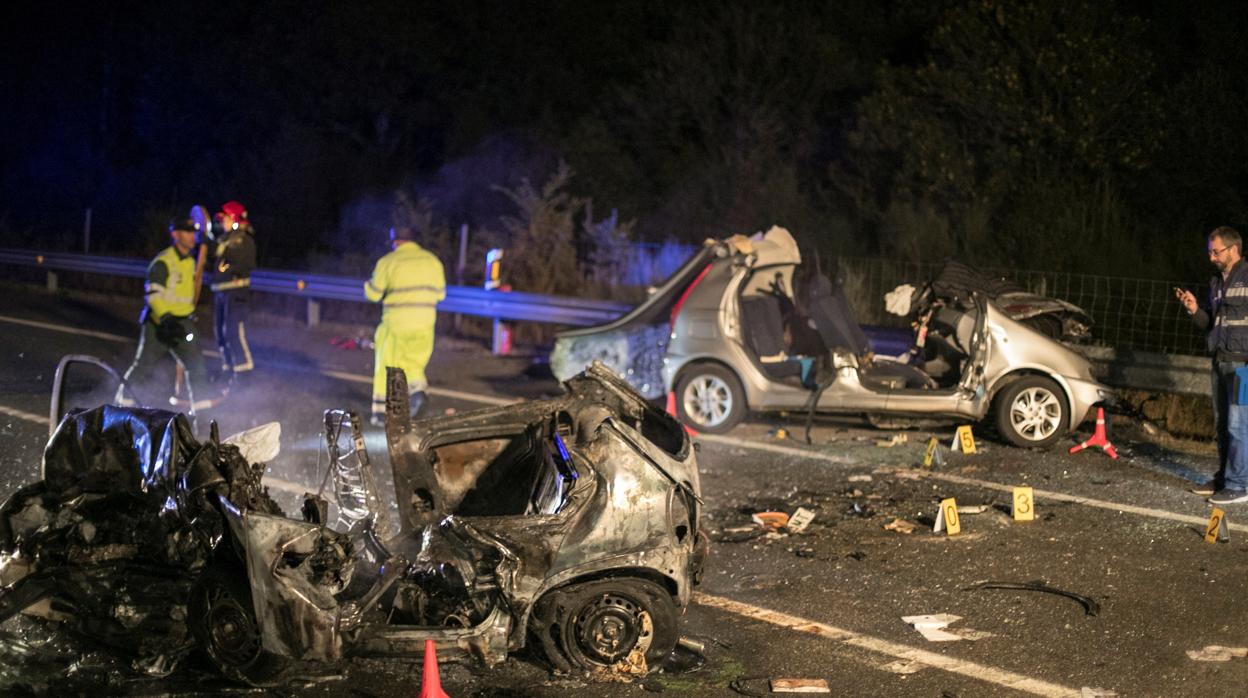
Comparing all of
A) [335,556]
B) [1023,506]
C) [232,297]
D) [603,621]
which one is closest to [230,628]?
[335,556]

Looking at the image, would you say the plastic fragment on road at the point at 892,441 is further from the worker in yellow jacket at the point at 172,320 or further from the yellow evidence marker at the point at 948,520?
the worker in yellow jacket at the point at 172,320

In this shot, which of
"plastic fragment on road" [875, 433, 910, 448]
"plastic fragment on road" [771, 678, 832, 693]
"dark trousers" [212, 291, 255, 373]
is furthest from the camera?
"dark trousers" [212, 291, 255, 373]

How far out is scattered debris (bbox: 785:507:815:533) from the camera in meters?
7.85

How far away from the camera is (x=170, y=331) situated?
10828 mm

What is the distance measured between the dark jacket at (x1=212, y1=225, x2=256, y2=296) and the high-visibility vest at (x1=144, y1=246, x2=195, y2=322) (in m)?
1.80

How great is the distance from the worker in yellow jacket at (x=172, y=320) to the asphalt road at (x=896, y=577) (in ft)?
1.67

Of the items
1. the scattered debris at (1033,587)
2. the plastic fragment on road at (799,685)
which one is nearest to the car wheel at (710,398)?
the scattered debris at (1033,587)

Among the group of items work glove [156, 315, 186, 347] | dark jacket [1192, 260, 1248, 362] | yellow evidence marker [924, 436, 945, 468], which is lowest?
yellow evidence marker [924, 436, 945, 468]

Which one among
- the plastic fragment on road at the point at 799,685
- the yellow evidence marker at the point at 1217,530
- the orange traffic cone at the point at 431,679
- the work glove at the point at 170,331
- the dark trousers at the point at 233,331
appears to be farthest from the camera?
the dark trousers at the point at 233,331

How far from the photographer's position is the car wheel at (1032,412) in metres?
9.96

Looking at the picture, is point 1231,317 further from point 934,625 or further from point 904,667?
point 904,667

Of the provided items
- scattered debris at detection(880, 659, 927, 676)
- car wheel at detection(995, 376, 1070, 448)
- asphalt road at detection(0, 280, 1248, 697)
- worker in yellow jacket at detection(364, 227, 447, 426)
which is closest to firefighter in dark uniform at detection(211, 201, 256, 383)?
asphalt road at detection(0, 280, 1248, 697)

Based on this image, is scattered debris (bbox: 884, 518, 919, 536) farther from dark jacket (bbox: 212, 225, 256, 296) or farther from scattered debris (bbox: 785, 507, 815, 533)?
dark jacket (bbox: 212, 225, 256, 296)

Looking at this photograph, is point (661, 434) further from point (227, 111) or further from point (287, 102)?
point (227, 111)
